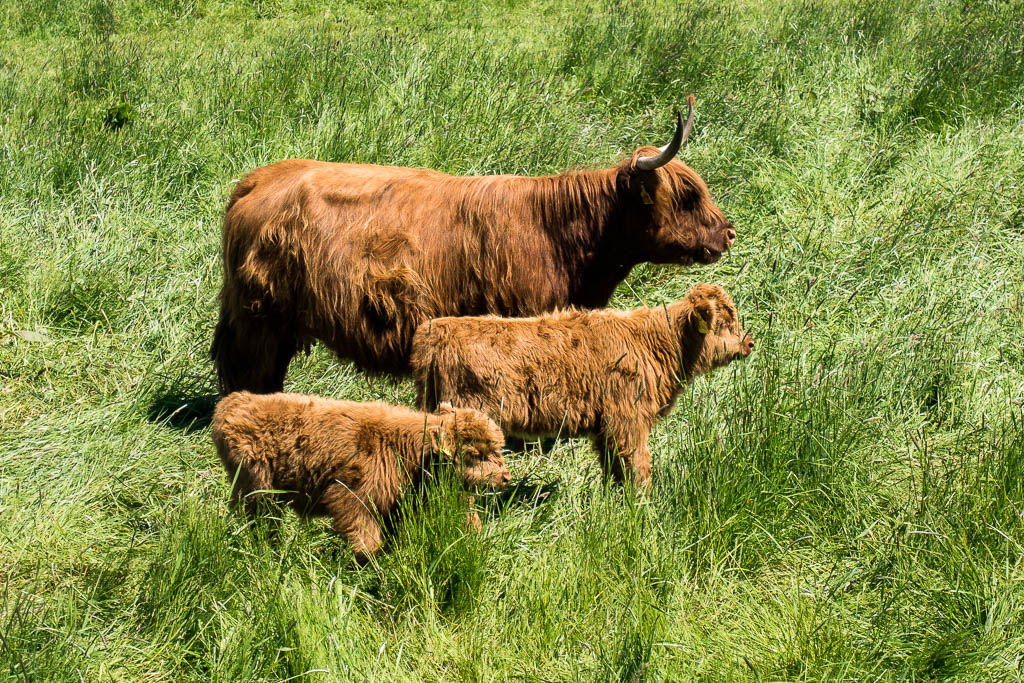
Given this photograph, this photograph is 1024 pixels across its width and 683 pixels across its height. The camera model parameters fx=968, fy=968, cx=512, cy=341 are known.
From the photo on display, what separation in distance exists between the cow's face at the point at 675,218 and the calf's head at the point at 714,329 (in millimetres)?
961

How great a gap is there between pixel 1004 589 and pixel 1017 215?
5.12 metres

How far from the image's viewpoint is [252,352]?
563cm

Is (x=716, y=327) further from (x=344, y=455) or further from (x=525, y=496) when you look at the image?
(x=344, y=455)

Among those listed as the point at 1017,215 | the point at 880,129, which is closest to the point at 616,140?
the point at 880,129

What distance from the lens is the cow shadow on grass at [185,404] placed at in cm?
553

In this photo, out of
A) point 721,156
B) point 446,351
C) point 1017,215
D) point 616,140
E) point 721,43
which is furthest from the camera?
point 721,43

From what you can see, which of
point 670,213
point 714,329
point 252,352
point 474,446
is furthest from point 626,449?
point 252,352

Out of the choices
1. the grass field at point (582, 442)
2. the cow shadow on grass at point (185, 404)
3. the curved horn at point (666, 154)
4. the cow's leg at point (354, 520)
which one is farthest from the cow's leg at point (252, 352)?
the curved horn at point (666, 154)

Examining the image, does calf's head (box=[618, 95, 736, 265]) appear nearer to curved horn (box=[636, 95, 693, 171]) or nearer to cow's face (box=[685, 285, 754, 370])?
curved horn (box=[636, 95, 693, 171])

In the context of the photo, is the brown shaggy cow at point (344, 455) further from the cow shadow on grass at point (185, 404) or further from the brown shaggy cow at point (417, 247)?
the cow shadow on grass at point (185, 404)

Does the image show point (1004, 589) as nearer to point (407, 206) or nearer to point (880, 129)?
point (407, 206)

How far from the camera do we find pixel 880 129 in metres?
8.95

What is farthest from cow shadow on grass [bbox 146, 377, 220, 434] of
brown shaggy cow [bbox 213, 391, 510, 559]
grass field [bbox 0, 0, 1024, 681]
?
brown shaggy cow [bbox 213, 391, 510, 559]

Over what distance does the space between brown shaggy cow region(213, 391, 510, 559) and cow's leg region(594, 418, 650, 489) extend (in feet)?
2.19
